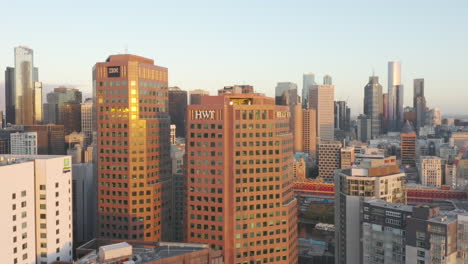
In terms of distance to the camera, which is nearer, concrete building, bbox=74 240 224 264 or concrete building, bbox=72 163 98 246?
concrete building, bbox=74 240 224 264

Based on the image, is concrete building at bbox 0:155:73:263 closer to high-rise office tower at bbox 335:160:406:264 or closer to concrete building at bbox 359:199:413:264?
concrete building at bbox 359:199:413:264

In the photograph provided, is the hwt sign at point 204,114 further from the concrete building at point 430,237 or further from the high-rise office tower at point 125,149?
the concrete building at point 430,237

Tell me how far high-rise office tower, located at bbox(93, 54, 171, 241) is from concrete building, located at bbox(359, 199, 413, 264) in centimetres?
6143

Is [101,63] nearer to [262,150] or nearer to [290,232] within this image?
[262,150]

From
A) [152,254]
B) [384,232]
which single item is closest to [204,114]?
[152,254]

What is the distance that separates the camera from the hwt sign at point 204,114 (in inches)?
4569

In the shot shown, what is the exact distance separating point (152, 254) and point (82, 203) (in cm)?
8244

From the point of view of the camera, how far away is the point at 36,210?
9694 cm

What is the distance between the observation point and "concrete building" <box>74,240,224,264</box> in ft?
272

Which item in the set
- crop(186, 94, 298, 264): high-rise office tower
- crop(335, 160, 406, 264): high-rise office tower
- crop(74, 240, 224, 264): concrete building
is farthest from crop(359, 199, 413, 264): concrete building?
crop(74, 240, 224, 264): concrete building

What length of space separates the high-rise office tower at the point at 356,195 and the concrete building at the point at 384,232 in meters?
9.20

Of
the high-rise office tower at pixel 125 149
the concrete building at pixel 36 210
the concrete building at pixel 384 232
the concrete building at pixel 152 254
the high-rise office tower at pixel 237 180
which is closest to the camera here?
the concrete building at pixel 152 254

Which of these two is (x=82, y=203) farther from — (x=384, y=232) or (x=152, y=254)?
(x=384, y=232)

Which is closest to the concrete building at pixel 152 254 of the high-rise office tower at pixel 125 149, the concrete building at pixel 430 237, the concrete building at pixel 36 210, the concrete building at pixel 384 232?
the concrete building at pixel 36 210
